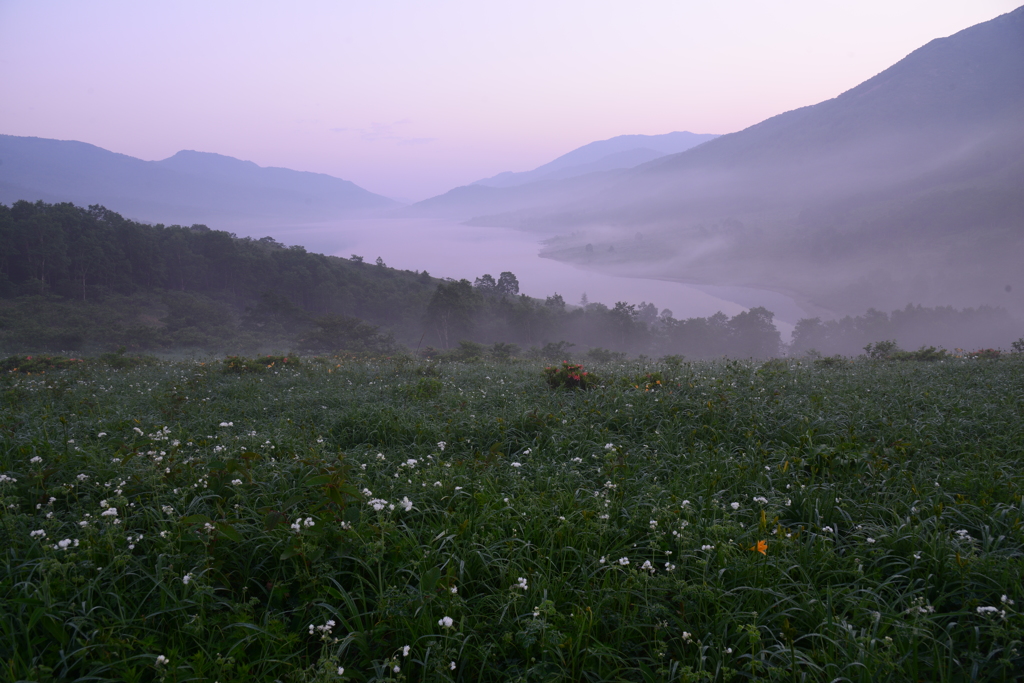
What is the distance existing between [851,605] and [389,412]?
502 cm

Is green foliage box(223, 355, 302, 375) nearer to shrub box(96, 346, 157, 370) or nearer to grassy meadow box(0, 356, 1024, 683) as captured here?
shrub box(96, 346, 157, 370)

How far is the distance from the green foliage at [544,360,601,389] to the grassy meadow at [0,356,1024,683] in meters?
2.99

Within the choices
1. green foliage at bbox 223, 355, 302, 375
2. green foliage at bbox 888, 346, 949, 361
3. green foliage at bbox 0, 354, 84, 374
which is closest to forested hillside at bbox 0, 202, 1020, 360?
green foliage at bbox 888, 346, 949, 361

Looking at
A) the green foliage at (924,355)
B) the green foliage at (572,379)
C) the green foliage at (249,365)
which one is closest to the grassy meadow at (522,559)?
the green foliage at (572,379)

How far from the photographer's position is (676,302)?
4776 inches

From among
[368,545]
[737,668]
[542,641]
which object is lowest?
[737,668]

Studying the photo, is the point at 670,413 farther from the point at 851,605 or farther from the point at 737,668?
the point at 737,668

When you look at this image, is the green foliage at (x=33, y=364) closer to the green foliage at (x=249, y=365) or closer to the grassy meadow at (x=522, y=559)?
the green foliage at (x=249, y=365)

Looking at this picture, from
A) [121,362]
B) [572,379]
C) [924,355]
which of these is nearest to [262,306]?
[121,362]

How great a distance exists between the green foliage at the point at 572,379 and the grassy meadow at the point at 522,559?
299cm

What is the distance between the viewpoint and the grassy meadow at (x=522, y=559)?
224 centimetres

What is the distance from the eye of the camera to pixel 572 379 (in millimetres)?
8344

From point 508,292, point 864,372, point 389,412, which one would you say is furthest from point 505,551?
point 508,292

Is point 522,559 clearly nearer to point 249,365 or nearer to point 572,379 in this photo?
point 572,379
